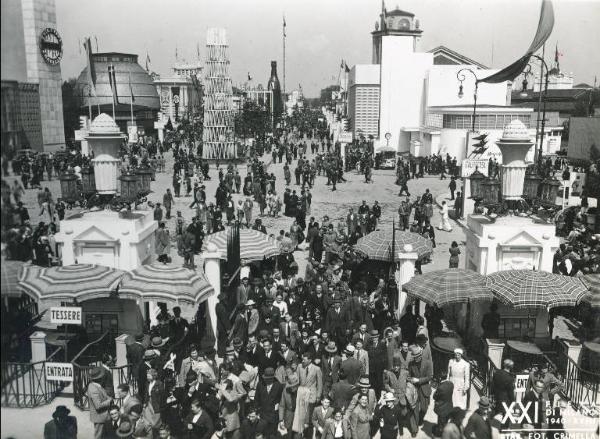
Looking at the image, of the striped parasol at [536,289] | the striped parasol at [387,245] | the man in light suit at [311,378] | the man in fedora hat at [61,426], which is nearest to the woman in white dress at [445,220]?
the striped parasol at [387,245]

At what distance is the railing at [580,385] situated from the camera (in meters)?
9.71

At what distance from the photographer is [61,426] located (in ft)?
25.3

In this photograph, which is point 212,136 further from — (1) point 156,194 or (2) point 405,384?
(2) point 405,384

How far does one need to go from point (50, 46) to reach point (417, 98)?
104ft

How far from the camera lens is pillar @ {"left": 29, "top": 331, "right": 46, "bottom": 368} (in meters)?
10.2

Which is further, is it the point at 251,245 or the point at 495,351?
the point at 251,245

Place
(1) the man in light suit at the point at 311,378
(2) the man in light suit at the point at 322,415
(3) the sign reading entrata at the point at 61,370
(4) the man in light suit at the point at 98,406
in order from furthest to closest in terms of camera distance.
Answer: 1. (3) the sign reading entrata at the point at 61,370
2. (1) the man in light suit at the point at 311,378
3. (4) the man in light suit at the point at 98,406
4. (2) the man in light suit at the point at 322,415

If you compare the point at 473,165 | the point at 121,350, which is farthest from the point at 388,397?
the point at 473,165

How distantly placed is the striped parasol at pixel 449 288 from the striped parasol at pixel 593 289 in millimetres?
1776

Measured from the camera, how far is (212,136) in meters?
44.1

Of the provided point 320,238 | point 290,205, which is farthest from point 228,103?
point 320,238

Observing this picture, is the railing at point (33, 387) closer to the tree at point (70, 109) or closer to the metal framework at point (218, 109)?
the metal framework at point (218, 109)

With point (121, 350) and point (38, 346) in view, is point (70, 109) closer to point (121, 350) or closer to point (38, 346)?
point (38, 346)

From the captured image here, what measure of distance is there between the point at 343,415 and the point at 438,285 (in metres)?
3.65
